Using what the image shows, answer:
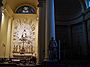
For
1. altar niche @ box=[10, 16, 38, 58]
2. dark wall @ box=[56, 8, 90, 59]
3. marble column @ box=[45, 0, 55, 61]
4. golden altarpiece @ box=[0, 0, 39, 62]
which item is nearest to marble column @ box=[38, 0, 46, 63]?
marble column @ box=[45, 0, 55, 61]

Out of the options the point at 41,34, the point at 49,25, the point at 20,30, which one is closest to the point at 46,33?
the point at 49,25

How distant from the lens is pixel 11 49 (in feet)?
68.6

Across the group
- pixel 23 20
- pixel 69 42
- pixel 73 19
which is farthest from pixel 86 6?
pixel 23 20

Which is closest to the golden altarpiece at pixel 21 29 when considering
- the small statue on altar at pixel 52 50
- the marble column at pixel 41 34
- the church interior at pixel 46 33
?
the church interior at pixel 46 33

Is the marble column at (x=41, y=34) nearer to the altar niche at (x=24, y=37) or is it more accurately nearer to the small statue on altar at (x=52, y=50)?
the small statue on altar at (x=52, y=50)

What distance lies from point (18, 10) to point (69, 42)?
989 centimetres

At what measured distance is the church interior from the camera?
1028cm

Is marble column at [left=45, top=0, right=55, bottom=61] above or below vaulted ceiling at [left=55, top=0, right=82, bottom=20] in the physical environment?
below

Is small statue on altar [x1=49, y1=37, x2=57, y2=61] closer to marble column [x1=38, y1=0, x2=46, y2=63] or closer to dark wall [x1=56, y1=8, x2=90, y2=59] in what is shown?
marble column [x1=38, y1=0, x2=46, y2=63]

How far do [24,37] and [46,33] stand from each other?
11411 millimetres

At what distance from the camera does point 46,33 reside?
34.3ft

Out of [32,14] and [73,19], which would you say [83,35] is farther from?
[32,14]

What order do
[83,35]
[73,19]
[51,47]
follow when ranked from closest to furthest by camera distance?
[51,47]
[83,35]
[73,19]

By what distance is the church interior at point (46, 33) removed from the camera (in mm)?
10281
